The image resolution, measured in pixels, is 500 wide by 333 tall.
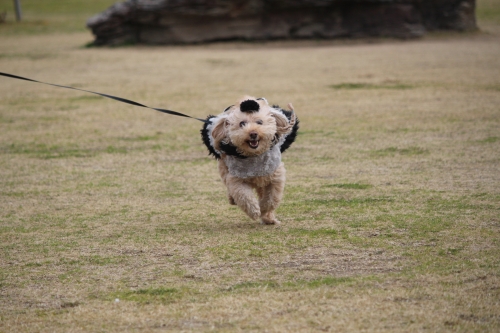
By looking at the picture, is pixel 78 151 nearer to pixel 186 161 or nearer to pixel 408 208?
pixel 186 161

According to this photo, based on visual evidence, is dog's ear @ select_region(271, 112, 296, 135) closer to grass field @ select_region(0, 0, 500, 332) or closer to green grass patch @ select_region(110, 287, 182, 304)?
grass field @ select_region(0, 0, 500, 332)

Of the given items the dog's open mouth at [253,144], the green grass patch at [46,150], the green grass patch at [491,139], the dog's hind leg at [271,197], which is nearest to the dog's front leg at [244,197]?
the dog's hind leg at [271,197]

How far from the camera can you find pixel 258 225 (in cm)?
562

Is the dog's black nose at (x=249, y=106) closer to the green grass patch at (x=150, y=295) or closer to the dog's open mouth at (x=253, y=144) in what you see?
the dog's open mouth at (x=253, y=144)

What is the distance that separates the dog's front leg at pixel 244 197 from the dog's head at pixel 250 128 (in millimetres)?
273

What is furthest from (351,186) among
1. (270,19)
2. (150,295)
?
(270,19)

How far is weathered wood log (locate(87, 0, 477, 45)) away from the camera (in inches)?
810

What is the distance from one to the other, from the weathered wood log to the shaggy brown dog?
15.4 m

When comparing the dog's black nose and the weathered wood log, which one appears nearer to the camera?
the dog's black nose

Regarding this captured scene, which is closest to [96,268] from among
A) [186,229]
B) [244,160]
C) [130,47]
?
[186,229]

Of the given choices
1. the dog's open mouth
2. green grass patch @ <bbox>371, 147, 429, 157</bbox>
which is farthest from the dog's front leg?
green grass patch @ <bbox>371, 147, 429, 157</bbox>

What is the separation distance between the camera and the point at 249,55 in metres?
18.9

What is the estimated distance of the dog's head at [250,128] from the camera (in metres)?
5.20

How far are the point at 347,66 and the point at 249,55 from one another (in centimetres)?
360
